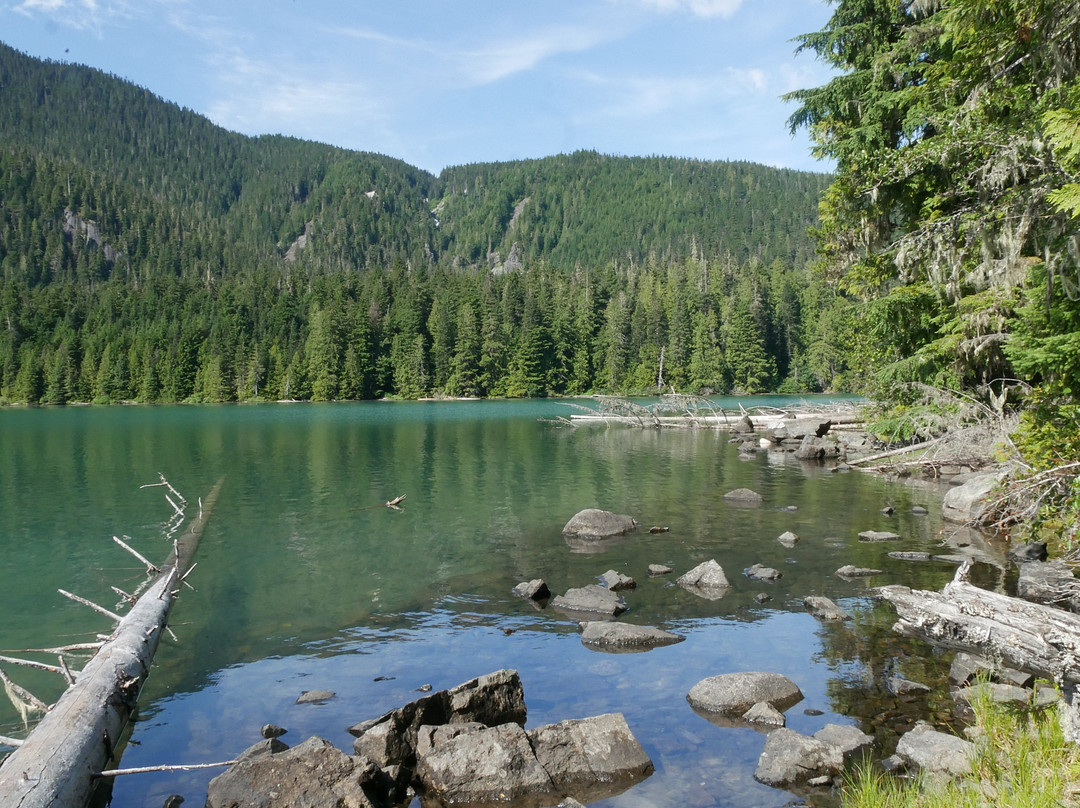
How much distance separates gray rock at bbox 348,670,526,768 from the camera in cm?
728

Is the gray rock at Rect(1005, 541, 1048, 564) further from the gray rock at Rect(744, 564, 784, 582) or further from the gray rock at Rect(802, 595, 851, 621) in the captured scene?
the gray rock at Rect(802, 595, 851, 621)

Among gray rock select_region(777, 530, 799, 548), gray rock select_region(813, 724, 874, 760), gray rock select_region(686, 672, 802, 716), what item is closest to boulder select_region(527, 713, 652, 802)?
gray rock select_region(686, 672, 802, 716)

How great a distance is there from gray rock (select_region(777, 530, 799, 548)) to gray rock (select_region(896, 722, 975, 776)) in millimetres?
Answer: 9320

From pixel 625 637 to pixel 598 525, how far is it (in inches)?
303

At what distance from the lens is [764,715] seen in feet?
26.7

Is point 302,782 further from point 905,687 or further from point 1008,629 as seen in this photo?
point 905,687

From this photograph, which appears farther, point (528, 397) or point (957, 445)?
point (528, 397)

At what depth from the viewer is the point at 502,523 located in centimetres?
2019

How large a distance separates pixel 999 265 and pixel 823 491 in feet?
35.9

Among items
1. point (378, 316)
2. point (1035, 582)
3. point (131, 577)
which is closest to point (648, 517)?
point (1035, 582)

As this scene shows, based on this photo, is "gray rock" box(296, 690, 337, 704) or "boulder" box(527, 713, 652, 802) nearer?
"boulder" box(527, 713, 652, 802)

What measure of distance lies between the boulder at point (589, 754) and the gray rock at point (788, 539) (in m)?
10.0

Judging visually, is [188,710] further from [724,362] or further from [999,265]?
[724,362]

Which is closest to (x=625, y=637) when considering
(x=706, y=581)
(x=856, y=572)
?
(x=706, y=581)
